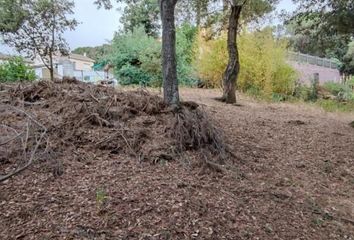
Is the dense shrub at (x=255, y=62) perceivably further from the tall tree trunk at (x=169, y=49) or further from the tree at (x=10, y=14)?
the tall tree trunk at (x=169, y=49)

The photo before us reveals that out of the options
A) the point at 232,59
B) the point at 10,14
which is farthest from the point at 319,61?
the point at 10,14

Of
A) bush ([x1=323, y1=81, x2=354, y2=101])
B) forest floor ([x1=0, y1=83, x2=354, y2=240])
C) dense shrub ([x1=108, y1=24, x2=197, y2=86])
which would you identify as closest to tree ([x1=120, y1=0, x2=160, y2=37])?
dense shrub ([x1=108, y1=24, x2=197, y2=86])

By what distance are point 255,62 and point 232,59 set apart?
2666 mm

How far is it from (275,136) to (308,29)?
9.34 feet

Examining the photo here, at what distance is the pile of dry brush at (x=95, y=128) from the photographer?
2881 mm

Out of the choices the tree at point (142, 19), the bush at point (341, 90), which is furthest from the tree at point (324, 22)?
the tree at point (142, 19)

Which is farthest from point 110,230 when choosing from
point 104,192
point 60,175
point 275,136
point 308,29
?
point 308,29

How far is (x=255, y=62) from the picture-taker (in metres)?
9.76

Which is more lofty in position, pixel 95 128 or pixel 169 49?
pixel 169 49

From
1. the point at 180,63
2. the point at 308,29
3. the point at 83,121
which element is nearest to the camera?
the point at 83,121

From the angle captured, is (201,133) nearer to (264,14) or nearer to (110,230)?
(110,230)

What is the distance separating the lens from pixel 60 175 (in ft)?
8.51

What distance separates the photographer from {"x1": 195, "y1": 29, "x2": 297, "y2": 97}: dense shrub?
31.8ft

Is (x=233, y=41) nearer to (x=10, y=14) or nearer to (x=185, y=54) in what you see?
(x=185, y=54)
